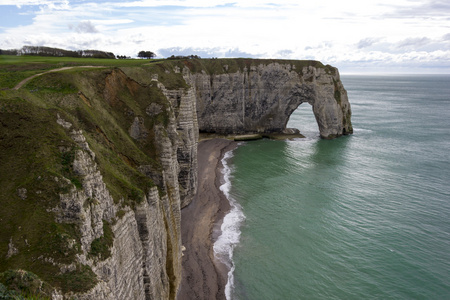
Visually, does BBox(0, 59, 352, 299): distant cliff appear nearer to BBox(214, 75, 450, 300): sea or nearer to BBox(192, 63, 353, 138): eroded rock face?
BBox(214, 75, 450, 300): sea

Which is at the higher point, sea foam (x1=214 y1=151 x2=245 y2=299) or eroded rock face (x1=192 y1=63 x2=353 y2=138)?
eroded rock face (x1=192 y1=63 x2=353 y2=138)

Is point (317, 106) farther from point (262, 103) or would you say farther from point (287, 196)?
point (287, 196)

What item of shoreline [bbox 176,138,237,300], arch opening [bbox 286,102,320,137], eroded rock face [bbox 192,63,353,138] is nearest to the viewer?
shoreline [bbox 176,138,237,300]

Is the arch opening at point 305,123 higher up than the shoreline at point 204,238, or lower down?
higher up

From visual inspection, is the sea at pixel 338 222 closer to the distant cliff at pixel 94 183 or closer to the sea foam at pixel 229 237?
the sea foam at pixel 229 237

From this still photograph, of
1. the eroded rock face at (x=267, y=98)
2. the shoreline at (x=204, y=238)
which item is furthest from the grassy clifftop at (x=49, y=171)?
the eroded rock face at (x=267, y=98)

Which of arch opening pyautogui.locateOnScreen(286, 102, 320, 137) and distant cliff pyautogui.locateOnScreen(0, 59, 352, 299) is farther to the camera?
arch opening pyautogui.locateOnScreen(286, 102, 320, 137)

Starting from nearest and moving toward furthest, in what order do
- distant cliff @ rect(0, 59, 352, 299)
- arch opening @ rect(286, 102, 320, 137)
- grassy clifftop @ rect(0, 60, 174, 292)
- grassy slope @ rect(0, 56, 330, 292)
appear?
grassy clifftop @ rect(0, 60, 174, 292) → grassy slope @ rect(0, 56, 330, 292) → distant cliff @ rect(0, 59, 352, 299) → arch opening @ rect(286, 102, 320, 137)

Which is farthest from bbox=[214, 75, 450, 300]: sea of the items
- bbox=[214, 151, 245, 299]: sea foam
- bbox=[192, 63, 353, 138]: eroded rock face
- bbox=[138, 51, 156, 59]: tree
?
bbox=[138, 51, 156, 59]: tree
